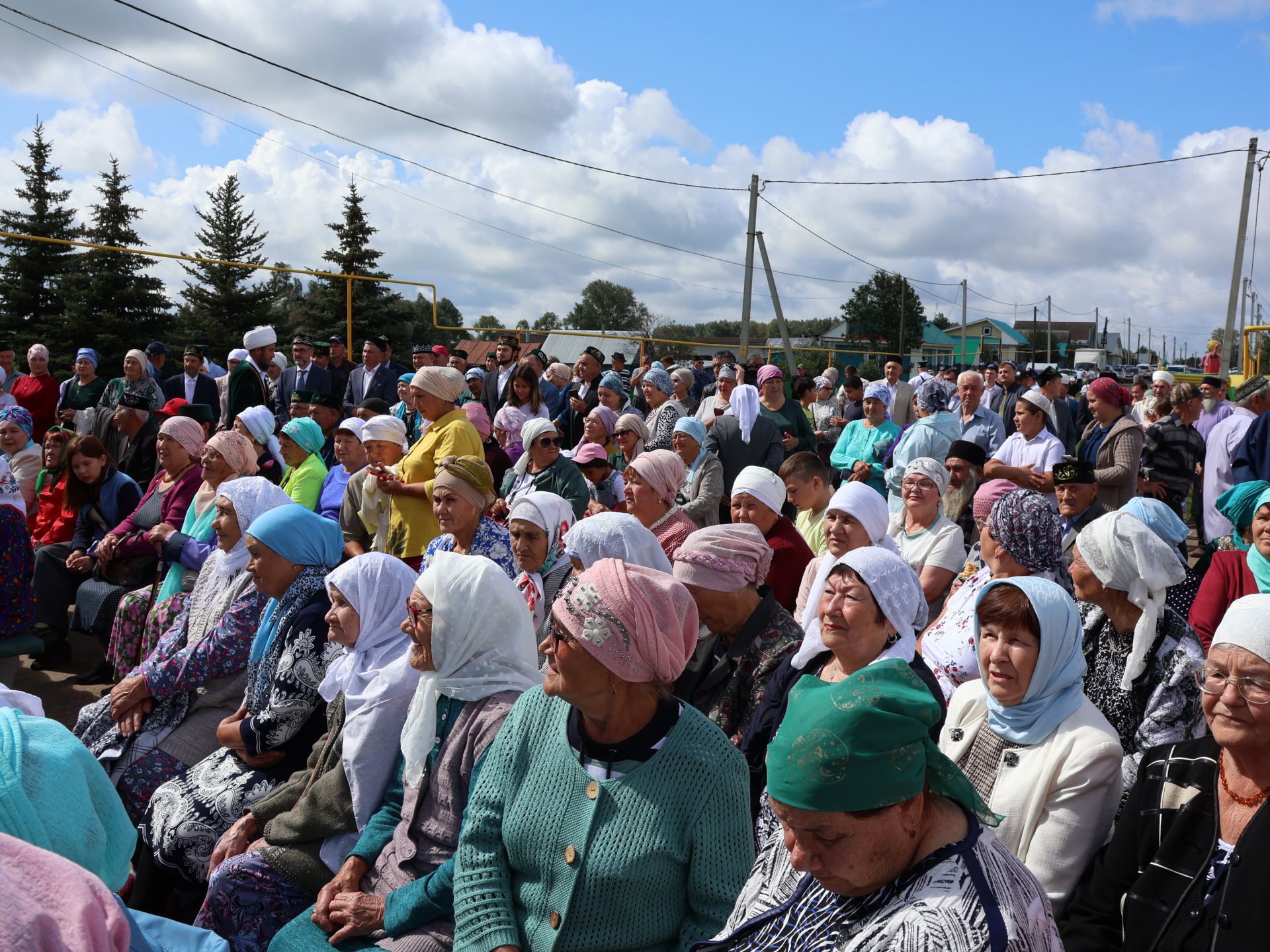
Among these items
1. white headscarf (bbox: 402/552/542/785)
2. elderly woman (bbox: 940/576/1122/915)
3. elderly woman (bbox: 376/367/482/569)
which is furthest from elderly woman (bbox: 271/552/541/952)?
elderly woman (bbox: 376/367/482/569)

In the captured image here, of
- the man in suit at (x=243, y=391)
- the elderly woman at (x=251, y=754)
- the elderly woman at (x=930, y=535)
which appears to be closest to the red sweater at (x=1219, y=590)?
the elderly woman at (x=930, y=535)

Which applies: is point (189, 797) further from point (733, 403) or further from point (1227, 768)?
point (733, 403)

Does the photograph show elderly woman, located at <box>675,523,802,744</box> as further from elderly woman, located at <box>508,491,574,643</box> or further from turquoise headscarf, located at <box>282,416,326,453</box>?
turquoise headscarf, located at <box>282,416,326,453</box>

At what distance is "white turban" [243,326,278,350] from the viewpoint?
11.6 metres

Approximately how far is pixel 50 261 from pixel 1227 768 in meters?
37.1

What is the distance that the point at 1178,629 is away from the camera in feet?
10.8

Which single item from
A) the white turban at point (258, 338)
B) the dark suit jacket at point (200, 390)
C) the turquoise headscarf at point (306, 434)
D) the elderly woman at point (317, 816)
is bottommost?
the elderly woman at point (317, 816)

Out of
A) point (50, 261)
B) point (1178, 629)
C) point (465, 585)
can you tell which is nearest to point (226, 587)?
point (465, 585)

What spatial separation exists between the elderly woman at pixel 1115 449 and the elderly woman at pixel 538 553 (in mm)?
4085

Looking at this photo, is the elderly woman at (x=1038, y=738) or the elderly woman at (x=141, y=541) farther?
the elderly woman at (x=141, y=541)

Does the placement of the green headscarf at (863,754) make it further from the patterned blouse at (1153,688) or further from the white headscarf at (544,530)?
the white headscarf at (544,530)

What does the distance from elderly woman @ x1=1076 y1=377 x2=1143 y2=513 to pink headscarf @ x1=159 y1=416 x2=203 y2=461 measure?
6.19 metres

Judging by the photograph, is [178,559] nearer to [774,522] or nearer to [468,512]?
[468,512]

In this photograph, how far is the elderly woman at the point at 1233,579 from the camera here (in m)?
4.15
